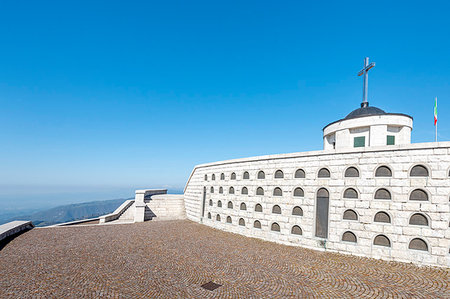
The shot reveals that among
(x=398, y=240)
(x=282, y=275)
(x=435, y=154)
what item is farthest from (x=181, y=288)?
(x=435, y=154)

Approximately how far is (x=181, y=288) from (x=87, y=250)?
793 centimetres

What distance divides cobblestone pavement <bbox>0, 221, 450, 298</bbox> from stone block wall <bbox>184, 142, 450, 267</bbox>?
0.93m

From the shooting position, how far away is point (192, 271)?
10234 millimetres

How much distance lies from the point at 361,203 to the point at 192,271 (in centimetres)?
1057

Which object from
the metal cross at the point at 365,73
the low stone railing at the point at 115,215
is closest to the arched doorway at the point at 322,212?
the metal cross at the point at 365,73

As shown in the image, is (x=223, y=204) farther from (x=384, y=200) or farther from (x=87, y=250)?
(x=384, y=200)

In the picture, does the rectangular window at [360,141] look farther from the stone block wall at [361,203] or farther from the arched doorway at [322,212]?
the arched doorway at [322,212]

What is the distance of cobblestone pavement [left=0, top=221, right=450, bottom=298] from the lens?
27.2 ft

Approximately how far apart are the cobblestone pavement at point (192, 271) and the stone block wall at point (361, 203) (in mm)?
933

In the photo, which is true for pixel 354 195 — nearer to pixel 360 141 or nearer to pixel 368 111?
pixel 360 141

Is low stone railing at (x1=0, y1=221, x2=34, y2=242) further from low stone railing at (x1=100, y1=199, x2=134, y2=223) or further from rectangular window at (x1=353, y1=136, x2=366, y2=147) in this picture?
rectangular window at (x1=353, y1=136, x2=366, y2=147)

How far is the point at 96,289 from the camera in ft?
27.1

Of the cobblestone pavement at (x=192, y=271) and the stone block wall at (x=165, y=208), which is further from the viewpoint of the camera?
the stone block wall at (x=165, y=208)

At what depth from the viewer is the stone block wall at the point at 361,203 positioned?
11273mm
